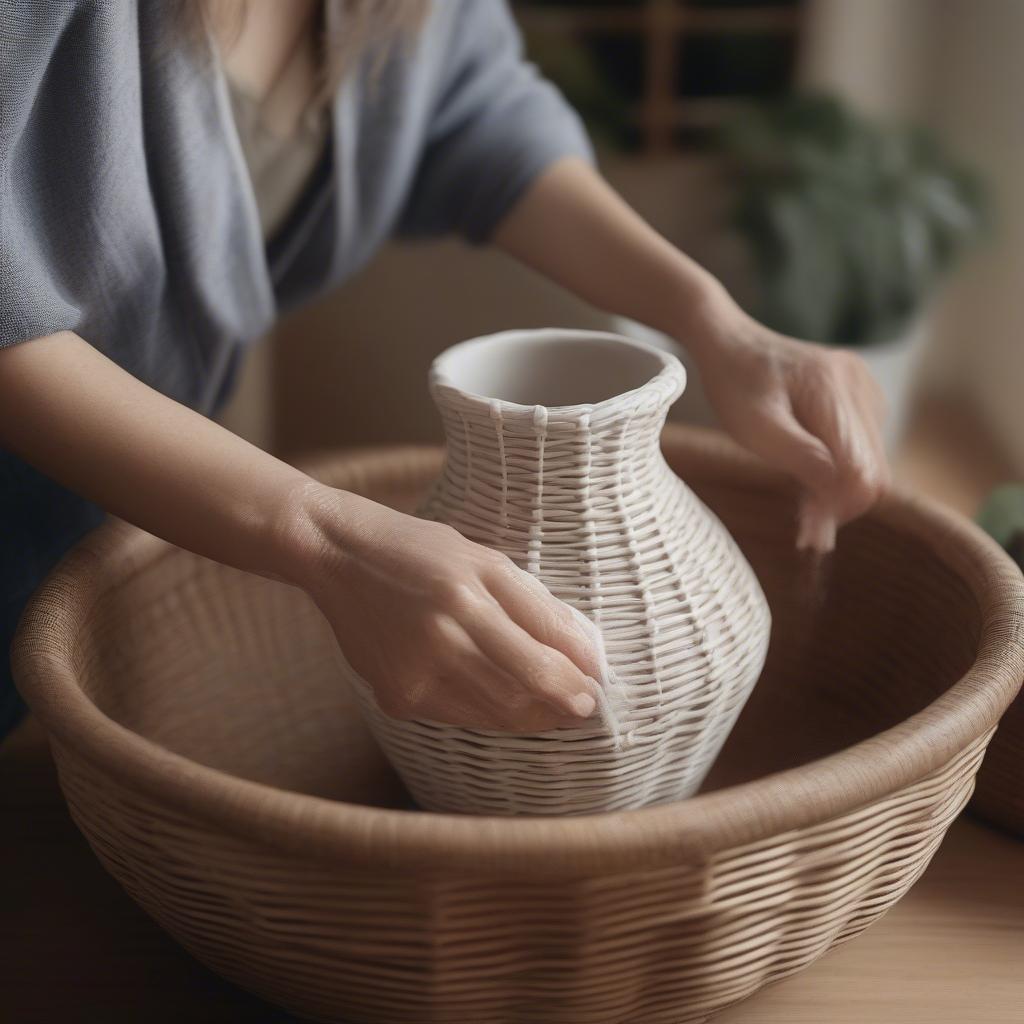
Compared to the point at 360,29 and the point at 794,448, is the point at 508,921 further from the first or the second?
the point at 360,29

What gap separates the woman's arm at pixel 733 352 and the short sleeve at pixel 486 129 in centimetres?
2

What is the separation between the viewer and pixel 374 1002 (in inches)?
15.3

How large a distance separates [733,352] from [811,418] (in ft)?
0.18

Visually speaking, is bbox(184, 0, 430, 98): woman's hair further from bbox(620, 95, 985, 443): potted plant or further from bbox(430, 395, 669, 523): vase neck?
bbox(620, 95, 985, 443): potted plant

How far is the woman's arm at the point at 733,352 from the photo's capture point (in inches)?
21.2

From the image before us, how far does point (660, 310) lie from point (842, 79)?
36.9 inches

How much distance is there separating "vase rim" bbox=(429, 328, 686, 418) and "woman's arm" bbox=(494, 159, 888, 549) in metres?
0.08

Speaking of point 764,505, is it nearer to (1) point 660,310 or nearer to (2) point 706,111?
(1) point 660,310

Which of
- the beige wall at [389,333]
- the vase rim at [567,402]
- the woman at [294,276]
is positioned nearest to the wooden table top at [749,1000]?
the woman at [294,276]

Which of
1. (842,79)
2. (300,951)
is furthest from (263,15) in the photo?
(842,79)

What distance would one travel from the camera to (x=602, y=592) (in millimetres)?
446

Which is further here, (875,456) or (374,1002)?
(875,456)

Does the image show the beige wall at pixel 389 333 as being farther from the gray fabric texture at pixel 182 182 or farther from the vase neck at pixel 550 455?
the vase neck at pixel 550 455

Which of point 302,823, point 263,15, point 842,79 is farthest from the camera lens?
point 842,79
